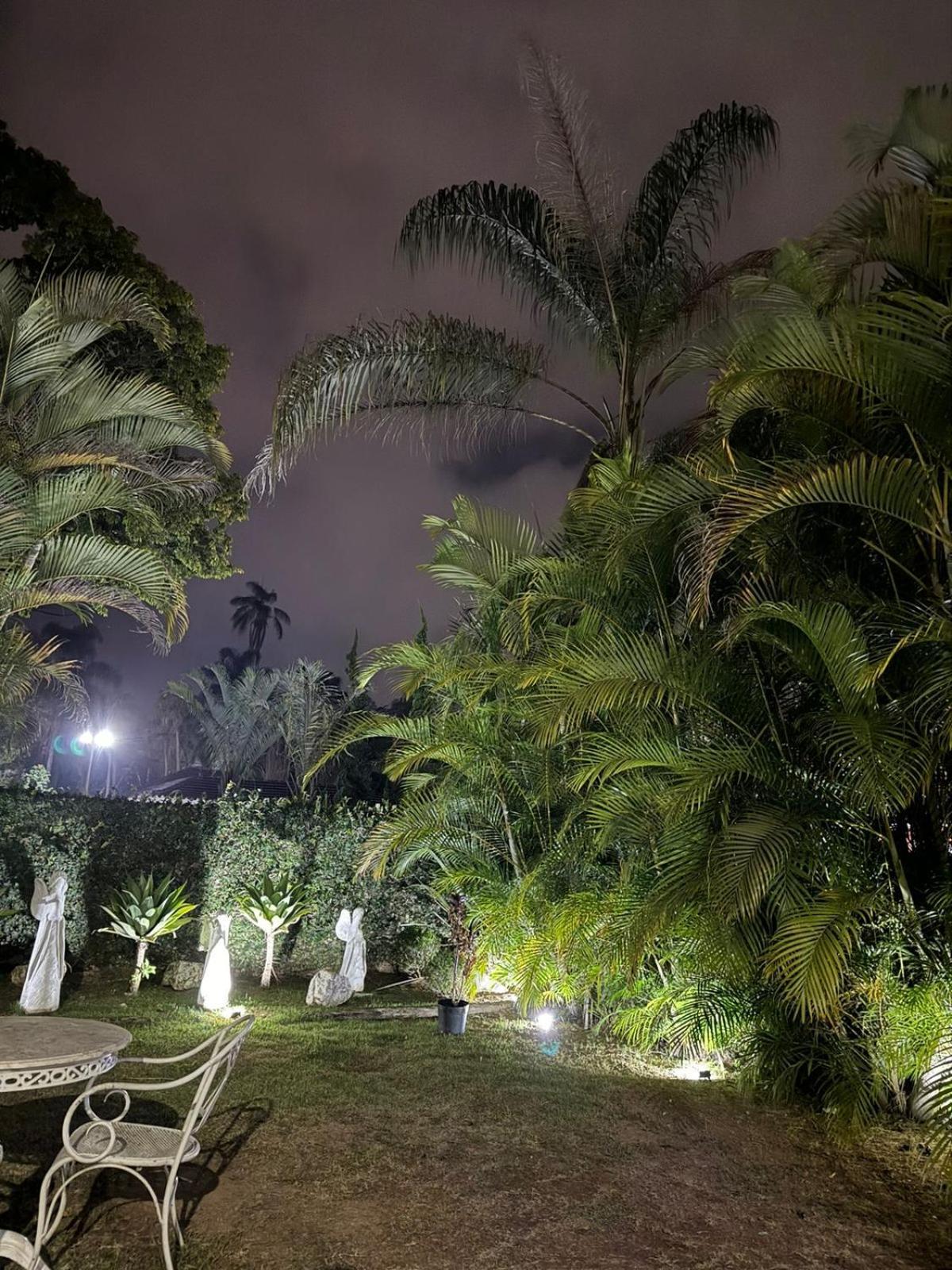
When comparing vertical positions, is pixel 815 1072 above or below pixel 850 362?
below

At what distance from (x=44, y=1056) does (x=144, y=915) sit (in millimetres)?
5409

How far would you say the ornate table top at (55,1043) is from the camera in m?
3.23

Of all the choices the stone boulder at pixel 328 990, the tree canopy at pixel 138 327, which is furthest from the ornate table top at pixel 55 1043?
the tree canopy at pixel 138 327

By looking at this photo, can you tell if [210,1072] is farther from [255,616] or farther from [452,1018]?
[255,616]

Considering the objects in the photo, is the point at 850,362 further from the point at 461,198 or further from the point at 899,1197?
the point at 461,198

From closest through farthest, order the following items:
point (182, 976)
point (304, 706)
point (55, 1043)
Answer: point (55, 1043)
point (182, 976)
point (304, 706)

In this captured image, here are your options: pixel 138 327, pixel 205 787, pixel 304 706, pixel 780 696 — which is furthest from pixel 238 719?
pixel 780 696

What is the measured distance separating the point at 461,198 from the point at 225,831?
7267mm

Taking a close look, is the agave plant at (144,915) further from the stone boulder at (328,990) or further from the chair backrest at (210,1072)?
the chair backrest at (210,1072)

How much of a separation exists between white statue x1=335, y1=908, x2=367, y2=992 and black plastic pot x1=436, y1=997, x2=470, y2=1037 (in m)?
2.08

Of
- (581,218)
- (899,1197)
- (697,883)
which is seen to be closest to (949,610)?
(697,883)

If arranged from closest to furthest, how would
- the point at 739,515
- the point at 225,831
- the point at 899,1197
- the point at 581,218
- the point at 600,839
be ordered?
the point at 899,1197 < the point at 739,515 < the point at 600,839 < the point at 581,218 < the point at 225,831

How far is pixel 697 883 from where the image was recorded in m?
4.89

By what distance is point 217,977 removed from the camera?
8.02 metres
